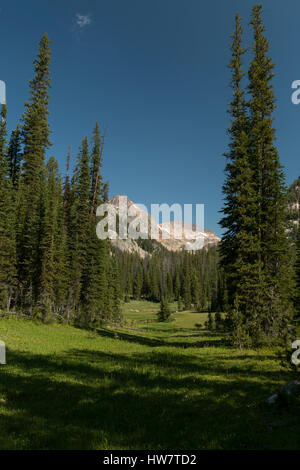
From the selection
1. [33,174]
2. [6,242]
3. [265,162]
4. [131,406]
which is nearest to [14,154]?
[33,174]

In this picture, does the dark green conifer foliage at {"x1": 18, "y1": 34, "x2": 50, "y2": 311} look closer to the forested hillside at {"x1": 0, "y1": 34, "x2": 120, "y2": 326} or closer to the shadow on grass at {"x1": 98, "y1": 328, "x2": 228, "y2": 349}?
the forested hillside at {"x1": 0, "y1": 34, "x2": 120, "y2": 326}

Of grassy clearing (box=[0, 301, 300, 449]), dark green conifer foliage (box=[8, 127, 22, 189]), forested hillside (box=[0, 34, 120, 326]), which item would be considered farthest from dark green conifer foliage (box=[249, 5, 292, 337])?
dark green conifer foliage (box=[8, 127, 22, 189])

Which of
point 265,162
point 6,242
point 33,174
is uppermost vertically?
point 33,174

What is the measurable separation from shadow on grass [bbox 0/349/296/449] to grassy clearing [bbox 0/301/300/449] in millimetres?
23

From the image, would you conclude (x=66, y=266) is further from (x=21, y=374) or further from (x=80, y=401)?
(x=80, y=401)

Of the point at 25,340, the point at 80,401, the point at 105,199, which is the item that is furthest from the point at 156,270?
the point at 80,401

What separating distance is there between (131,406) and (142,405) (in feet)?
1.07

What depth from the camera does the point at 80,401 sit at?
8.22m

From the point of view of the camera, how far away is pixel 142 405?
7.86m

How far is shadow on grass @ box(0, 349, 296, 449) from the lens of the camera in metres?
5.72

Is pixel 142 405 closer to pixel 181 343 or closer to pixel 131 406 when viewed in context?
pixel 131 406

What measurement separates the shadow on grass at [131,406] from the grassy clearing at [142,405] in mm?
23

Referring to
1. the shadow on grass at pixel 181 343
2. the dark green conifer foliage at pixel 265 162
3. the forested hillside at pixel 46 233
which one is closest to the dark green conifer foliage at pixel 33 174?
the forested hillside at pixel 46 233

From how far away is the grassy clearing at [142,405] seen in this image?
18.7ft
